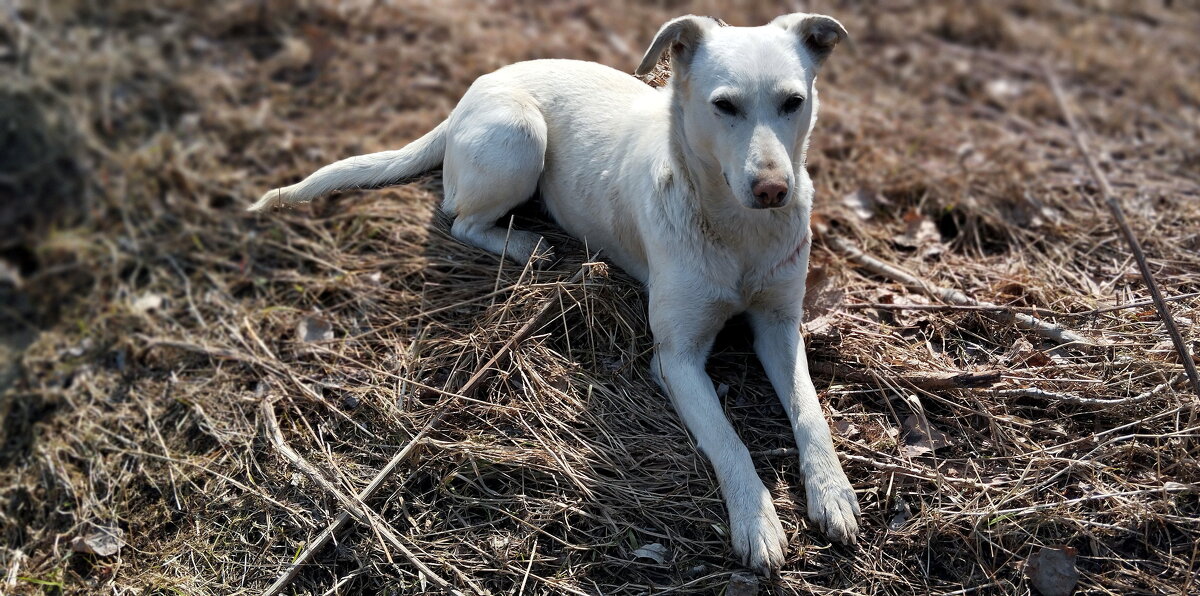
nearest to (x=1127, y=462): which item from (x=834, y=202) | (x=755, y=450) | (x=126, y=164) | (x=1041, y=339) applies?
(x=1041, y=339)

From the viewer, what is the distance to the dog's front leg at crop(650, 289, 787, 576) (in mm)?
2652

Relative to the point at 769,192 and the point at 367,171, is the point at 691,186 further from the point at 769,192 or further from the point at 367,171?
the point at 367,171

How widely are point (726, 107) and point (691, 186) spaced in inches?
15.3

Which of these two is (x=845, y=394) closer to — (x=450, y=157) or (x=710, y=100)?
(x=710, y=100)

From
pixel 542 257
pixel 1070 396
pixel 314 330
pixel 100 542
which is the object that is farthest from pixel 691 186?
pixel 100 542

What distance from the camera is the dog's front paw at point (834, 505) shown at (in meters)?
2.68

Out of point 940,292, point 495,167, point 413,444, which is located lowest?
point 413,444

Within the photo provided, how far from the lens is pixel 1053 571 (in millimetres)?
2625

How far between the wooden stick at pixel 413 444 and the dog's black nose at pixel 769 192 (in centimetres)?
100

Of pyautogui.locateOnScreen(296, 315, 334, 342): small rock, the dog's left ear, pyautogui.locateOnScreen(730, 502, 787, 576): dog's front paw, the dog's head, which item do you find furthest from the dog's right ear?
pyautogui.locateOnScreen(296, 315, 334, 342): small rock

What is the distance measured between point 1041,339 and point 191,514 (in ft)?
10.9

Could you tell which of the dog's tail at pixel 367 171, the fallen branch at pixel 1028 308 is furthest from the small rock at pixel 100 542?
the fallen branch at pixel 1028 308

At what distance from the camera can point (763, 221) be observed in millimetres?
3043

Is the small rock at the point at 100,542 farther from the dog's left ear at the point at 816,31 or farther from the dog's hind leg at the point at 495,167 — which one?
the dog's left ear at the point at 816,31
